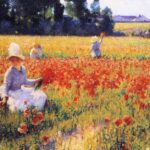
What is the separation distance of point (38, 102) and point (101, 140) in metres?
1.53

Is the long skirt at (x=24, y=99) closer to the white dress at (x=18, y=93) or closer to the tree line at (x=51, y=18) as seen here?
the white dress at (x=18, y=93)

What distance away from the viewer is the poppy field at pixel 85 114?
177 inches

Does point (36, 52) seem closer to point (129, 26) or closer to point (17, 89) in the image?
point (17, 89)

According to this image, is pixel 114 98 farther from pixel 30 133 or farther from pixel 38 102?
pixel 30 133

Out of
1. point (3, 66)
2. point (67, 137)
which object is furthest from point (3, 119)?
point (3, 66)

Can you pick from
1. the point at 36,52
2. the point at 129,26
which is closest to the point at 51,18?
the point at 129,26

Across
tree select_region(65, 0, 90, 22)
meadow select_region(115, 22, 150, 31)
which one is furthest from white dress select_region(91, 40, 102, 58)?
tree select_region(65, 0, 90, 22)

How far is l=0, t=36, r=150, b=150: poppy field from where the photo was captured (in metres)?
4.50

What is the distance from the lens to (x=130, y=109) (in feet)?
19.2

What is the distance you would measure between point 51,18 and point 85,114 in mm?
22435

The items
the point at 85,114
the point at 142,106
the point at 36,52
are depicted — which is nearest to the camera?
the point at 142,106

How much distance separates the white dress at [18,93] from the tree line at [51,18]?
11820 millimetres

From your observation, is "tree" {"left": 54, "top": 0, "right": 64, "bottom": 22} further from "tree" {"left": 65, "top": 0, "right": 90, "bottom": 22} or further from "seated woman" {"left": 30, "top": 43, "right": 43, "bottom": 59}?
"seated woman" {"left": 30, "top": 43, "right": 43, "bottom": 59}

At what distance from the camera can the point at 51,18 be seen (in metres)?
28.0
